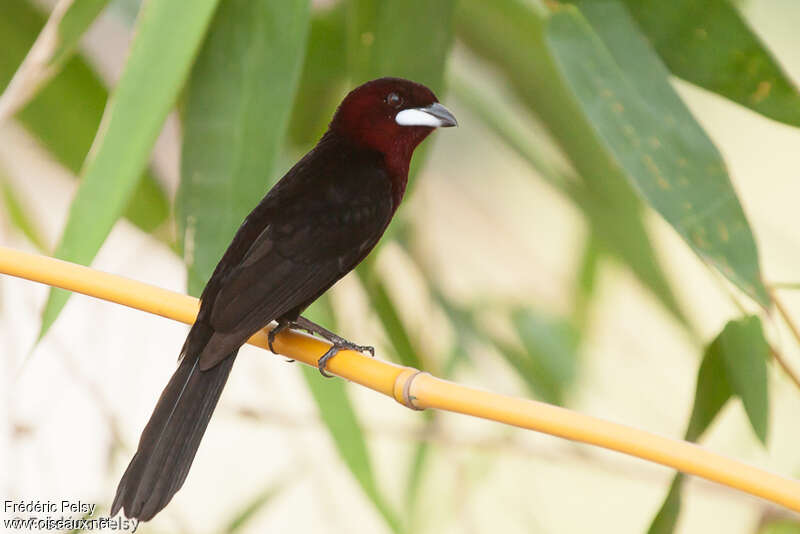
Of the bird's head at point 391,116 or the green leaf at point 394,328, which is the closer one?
the bird's head at point 391,116

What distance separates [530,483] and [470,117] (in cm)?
78

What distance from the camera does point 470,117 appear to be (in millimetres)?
2115

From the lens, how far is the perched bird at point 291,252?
0.89 meters

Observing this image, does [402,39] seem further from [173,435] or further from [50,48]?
[173,435]

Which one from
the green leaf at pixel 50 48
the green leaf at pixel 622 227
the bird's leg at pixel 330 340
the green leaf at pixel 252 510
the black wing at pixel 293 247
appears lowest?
the green leaf at pixel 252 510

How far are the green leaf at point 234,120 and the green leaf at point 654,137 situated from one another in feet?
0.99

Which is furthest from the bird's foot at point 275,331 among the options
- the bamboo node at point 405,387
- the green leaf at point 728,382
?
the green leaf at point 728,382

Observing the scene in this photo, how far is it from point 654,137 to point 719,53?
0.52 ft

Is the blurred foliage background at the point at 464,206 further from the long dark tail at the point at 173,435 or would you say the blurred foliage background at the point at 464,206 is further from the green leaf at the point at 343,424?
the long dark tail at the point at 173,435

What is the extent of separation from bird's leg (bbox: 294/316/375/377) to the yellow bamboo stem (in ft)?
0.06

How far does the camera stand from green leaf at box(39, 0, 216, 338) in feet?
3.10

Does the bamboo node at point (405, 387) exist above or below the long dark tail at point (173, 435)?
above

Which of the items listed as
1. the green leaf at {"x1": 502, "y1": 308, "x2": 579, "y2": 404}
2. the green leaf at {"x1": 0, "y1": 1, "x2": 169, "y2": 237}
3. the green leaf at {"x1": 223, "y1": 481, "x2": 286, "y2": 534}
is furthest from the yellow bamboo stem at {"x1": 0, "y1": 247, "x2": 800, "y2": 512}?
the green leaf at {"x1": 502, "y1": 308, "x2": 579, "y2": 404}

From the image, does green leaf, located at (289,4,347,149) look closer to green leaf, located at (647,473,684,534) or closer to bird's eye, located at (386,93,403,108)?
bird's eye, located at (386,93,403,108)
